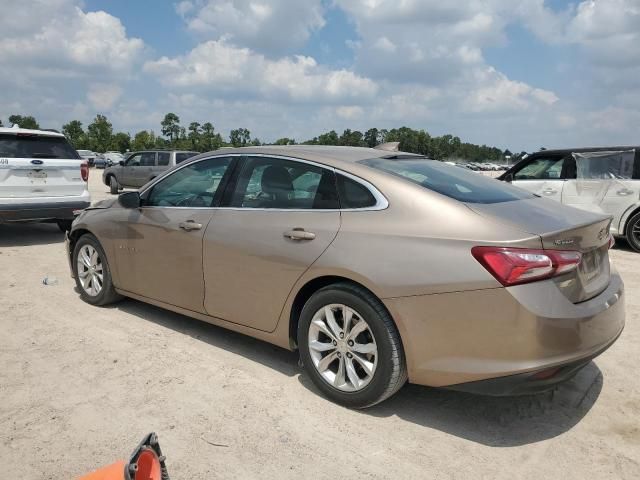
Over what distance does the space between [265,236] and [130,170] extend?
63.8 feet

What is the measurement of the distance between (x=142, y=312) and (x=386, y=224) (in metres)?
3.03

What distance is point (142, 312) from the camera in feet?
17.2

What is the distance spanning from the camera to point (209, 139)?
10288cm

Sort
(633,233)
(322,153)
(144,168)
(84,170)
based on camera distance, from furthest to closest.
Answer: (144,168)
(84,170)
(633,233)
(322,153)

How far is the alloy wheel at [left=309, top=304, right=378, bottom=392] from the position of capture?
327cm

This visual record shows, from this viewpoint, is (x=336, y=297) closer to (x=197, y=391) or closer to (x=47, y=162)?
(x=197, y=391)

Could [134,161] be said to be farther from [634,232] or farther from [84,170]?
[634,232]

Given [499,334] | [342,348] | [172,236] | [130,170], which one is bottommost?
[342,348]

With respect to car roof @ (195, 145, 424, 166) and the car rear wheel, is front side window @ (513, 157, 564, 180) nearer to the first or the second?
the car rear wheel

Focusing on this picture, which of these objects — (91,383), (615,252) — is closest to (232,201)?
(91,383)

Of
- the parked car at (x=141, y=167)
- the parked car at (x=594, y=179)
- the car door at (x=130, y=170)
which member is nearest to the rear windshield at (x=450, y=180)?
the parked car at (x=594, y=179)

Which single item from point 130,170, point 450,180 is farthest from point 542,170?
point 130,170

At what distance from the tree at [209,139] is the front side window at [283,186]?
94054 millimetres

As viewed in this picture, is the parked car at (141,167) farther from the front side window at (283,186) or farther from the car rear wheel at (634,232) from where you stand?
the front side window at (283,186)
